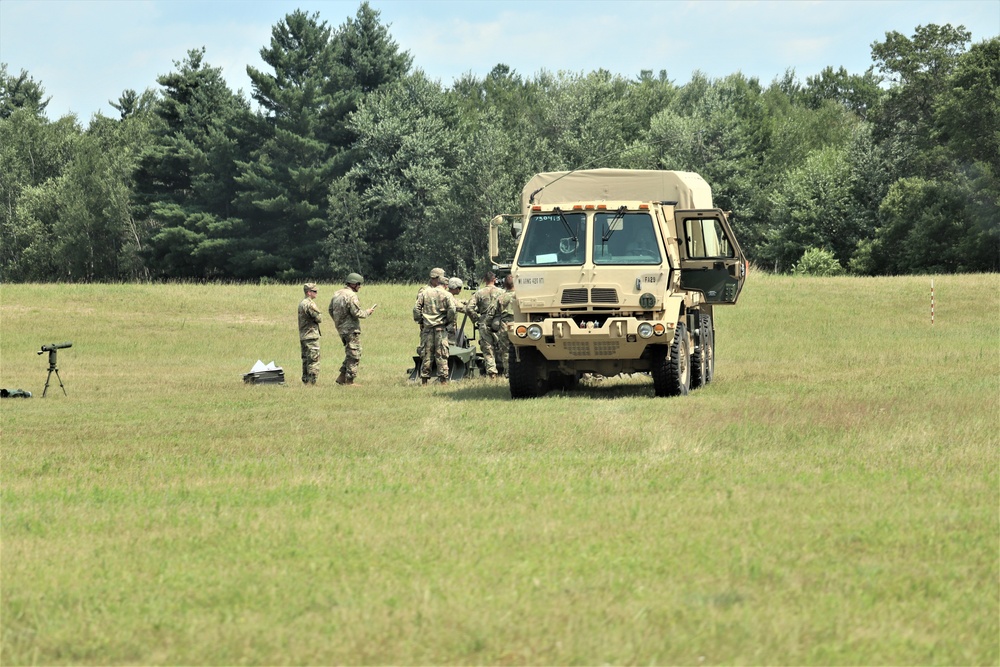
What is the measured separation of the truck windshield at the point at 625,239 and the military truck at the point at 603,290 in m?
0.01

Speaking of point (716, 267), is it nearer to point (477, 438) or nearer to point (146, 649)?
point (477, 438)

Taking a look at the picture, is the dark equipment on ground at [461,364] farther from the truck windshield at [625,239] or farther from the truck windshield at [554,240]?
the truck windshield at [625,239]

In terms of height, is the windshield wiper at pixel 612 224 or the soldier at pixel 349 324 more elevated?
the windshield wiper at pixel 612 224

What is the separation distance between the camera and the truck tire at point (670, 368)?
1725 cm

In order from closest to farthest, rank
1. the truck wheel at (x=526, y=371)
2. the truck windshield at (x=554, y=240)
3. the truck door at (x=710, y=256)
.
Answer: the truck windshield at (x=554, y=240) → the truck wheel at (x=526, y=371) → the truck door at (x=710, y=256)

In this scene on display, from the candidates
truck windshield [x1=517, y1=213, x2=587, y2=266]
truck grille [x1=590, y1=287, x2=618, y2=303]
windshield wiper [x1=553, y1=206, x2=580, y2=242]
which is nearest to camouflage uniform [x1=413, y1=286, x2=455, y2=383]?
truck windshield [x1=517, y1=213, x2=587, y2=266]

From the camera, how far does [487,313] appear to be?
20.9 metres

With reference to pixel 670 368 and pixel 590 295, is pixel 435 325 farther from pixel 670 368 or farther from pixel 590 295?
pixel 670 368

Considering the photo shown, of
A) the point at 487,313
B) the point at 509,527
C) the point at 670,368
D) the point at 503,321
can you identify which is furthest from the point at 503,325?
the point at 509,527

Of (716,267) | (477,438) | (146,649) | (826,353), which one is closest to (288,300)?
(826,353)

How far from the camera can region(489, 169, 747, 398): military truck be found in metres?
17.0

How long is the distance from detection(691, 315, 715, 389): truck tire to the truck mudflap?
6.87 ft

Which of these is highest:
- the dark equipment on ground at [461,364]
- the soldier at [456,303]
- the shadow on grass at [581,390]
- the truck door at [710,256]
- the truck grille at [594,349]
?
the truck door at [710,256]

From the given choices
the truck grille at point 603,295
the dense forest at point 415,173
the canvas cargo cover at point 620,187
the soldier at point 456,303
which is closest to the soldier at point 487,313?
the soldier at point 456,303
